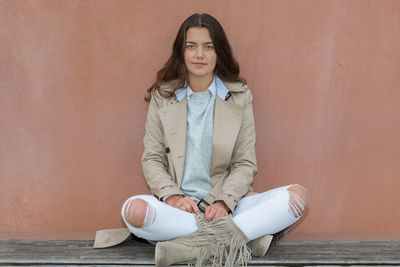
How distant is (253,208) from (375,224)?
112cm

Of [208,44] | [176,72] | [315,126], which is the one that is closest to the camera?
[208,44]

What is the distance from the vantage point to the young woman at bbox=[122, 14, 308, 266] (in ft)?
6.84

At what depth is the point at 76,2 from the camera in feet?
8.39

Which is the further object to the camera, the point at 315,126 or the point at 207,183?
the point at 315,126

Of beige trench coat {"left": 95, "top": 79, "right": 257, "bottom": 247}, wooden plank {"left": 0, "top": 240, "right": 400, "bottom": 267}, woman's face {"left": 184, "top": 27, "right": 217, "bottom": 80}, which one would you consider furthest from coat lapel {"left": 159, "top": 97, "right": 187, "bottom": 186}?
wooden plank {"left": 0, "top": 240, "right": 400, "bottom": 267}

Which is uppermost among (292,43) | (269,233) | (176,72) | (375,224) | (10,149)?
(292,43)

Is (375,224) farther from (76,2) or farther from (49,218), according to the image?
(76,2)

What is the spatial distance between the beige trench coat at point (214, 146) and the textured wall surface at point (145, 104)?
0.84 ft

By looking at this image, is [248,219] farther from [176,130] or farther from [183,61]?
[183,61]

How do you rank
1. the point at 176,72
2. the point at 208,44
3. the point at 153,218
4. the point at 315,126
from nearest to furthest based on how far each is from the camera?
the point at 153,218, the point at 208,44, the point at 176,72, the point at 315,126

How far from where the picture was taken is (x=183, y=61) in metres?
2.50

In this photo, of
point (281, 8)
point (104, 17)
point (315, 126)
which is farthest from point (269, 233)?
point (104, 17)

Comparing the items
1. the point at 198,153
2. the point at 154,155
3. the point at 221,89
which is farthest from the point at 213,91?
the point at 154,155

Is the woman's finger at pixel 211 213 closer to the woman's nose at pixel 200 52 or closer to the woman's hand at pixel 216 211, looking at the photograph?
the woman's hand at pixel 216 211
